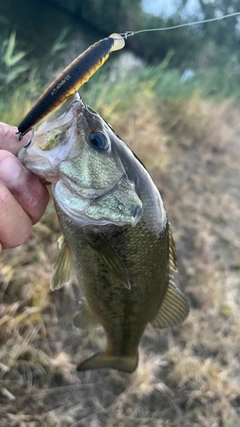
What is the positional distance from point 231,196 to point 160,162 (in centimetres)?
139

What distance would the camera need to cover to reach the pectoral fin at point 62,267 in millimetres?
1501

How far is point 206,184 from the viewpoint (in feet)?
17.5

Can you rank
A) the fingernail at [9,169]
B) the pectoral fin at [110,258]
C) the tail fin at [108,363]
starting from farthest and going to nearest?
the tail fin at [108,363] → the pectoral fin at [110,258] → the fingernail at [9,169]

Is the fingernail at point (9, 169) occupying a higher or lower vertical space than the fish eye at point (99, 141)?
lower

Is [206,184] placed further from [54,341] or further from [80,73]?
[80,73]

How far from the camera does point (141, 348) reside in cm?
300

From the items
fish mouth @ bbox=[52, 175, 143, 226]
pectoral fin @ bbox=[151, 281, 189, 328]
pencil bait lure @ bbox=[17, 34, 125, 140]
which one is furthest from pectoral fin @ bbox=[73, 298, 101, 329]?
pencil bait lure @ bbox=[17, 34, 125, 140]

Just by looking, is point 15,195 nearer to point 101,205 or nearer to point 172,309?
point 101,205

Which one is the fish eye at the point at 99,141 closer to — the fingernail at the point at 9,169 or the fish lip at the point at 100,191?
the fish lip at the point at 100,191

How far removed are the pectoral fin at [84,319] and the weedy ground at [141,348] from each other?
2.38ft

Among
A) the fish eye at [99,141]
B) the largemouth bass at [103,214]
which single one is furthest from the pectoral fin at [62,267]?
the fish eye at [99,141]

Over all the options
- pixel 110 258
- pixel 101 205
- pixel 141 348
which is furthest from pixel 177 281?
pixel 101 205

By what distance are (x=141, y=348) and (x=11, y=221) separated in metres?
2.02

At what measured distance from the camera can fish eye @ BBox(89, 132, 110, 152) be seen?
1251 mm
